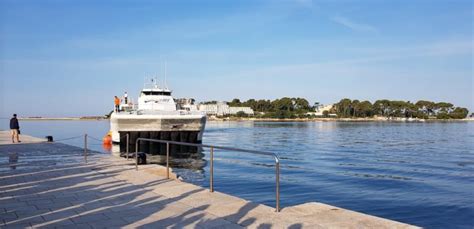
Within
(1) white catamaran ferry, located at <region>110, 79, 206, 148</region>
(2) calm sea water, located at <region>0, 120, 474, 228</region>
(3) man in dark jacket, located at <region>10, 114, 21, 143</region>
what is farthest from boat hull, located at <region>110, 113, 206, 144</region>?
(2) calm sea water, located at <region>0, 120, 474, 228</region>

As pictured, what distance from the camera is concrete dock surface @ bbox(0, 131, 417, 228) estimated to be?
18.7 feet

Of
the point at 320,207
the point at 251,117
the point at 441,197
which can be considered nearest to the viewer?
the point at 320,207

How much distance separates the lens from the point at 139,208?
6695 mm

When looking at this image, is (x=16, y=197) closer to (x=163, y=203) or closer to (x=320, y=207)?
(x=163, y=203)

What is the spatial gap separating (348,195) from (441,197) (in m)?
2.92

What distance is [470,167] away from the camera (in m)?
20.5

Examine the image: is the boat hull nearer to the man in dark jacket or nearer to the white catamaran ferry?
the white catamaran ferry

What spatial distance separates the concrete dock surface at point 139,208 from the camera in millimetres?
5703

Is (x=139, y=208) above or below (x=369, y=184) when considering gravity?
above

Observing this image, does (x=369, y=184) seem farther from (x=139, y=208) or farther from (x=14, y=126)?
(x=14, y=126)

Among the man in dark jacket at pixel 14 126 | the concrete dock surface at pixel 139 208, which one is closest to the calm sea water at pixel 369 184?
the concrete dock surface at pixel 139 208

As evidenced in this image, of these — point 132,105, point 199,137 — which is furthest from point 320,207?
point 132,105

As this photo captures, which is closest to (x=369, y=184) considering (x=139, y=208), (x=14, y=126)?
(x=139, y=208)

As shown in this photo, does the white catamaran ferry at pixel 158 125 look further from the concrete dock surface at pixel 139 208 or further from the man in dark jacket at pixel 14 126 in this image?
the concrete dock surface at pixel 139 208
